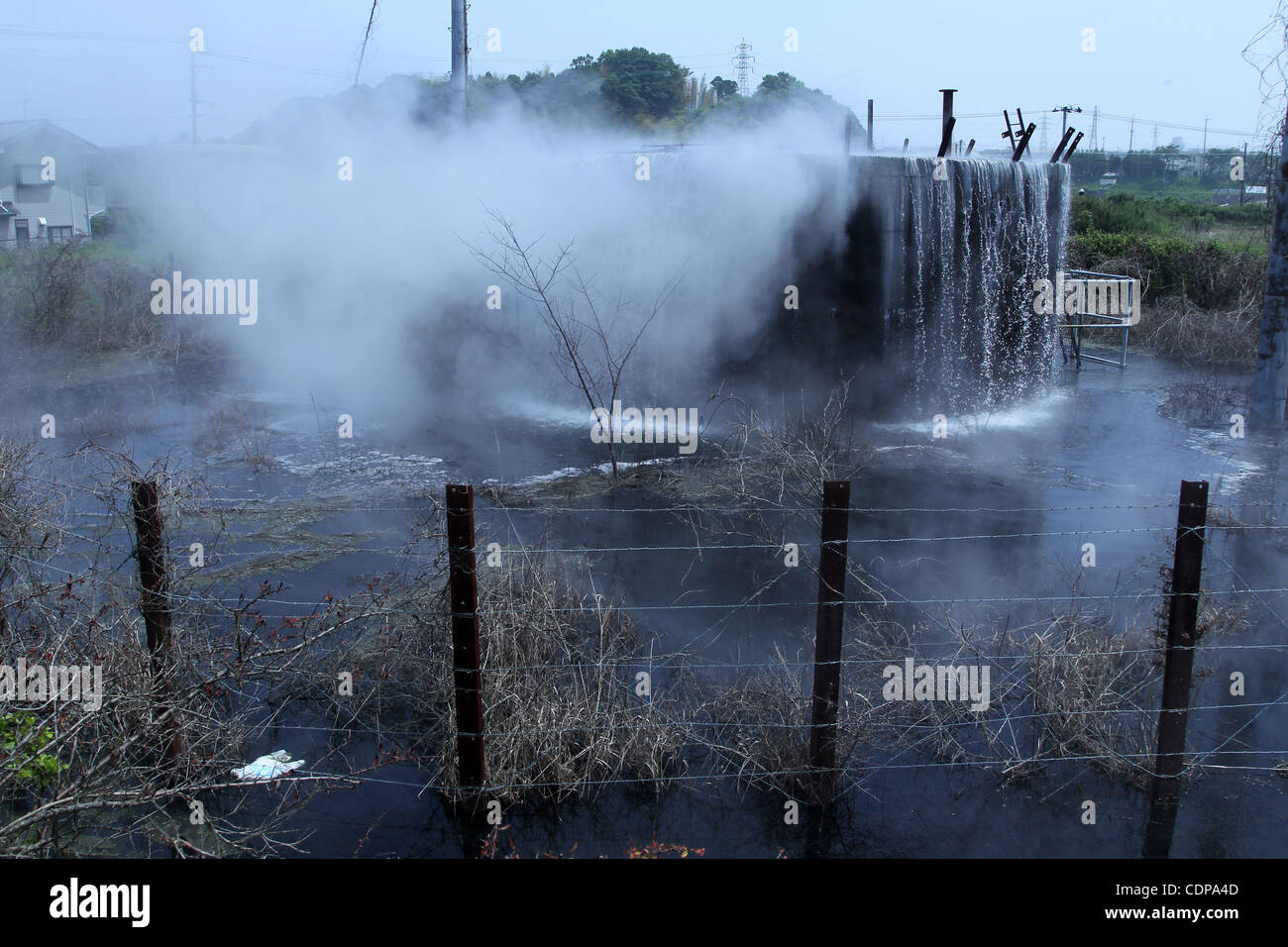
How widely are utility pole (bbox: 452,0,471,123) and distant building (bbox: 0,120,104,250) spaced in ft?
75.6

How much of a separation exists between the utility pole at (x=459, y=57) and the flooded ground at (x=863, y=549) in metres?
4.36

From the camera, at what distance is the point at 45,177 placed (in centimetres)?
3206

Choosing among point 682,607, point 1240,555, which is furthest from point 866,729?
point 1240,555

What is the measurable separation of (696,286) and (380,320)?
4.88 metres

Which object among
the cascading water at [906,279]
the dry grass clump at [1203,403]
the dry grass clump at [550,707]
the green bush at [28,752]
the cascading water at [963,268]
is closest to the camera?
the green bush at [28,752]

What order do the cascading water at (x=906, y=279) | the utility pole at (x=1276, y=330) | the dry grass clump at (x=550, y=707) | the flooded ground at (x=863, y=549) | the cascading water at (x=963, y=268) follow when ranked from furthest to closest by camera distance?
the cascading water at (x=963, y=268), the cascading water at (x=906, y=279), the utility pole at (x=1276, y=330), the dry grass clump at (x=550, y=707), the flooded ground at (x=863, y=549)

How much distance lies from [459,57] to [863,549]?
9547 mm

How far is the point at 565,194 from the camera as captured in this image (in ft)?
42.4

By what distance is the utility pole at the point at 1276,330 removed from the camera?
1184 cm

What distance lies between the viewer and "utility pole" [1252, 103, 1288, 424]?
38.8ft

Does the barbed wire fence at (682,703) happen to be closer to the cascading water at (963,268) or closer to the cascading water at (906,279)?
the cascading water at (906,279)

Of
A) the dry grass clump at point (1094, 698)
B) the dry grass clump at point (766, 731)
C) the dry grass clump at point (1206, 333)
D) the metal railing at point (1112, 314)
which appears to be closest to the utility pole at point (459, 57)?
the metal railing at point (1112, 314)
